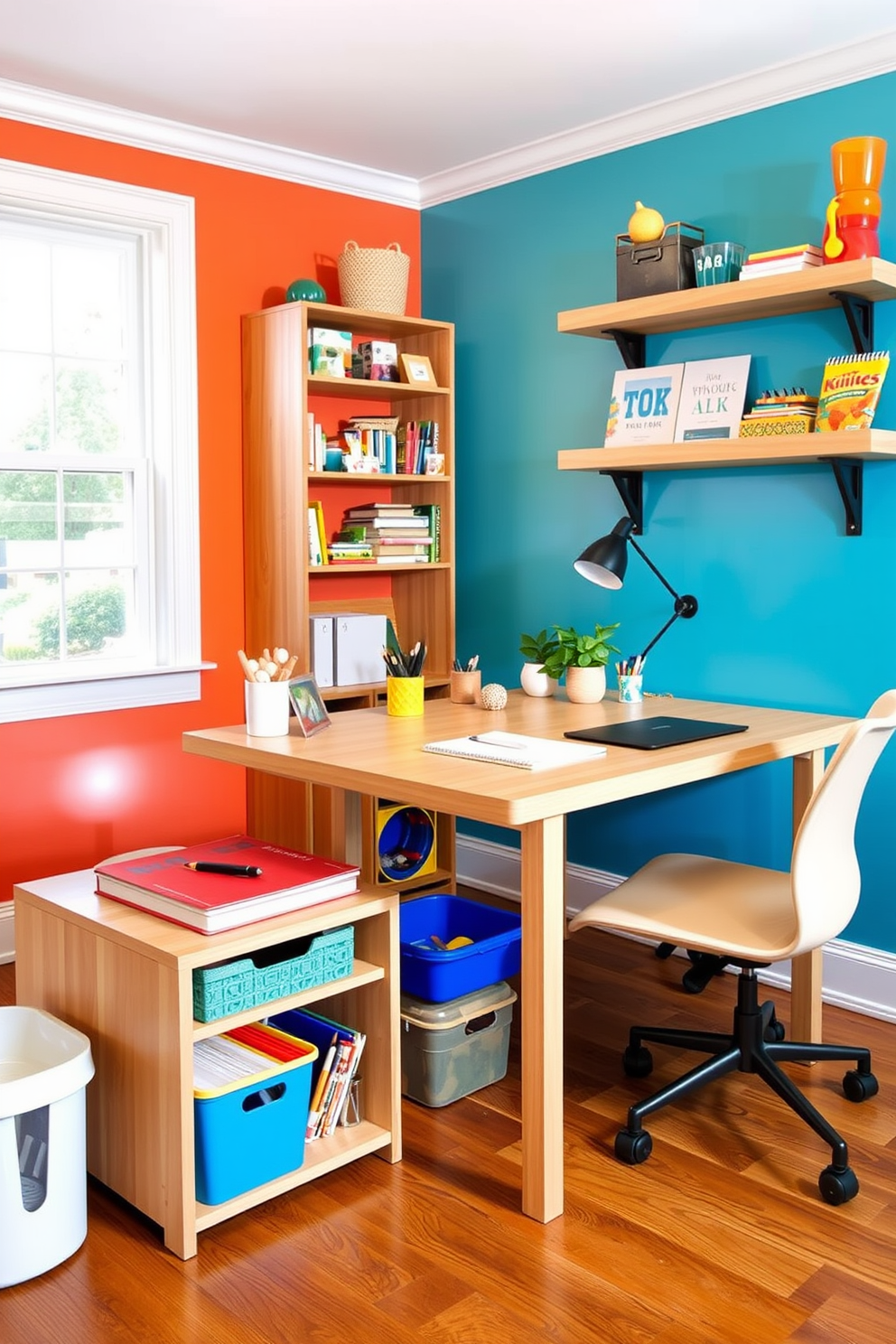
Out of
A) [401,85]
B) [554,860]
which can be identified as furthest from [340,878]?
[401,85]

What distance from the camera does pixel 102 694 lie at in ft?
12.0

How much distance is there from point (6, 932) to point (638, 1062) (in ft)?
6.27

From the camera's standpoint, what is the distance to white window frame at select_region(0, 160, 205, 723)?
3572 millimetres

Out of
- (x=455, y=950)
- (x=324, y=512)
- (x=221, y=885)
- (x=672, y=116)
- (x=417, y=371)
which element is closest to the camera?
(x=221, y=885)

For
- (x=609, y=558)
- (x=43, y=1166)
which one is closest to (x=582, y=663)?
(x=609, y=558)

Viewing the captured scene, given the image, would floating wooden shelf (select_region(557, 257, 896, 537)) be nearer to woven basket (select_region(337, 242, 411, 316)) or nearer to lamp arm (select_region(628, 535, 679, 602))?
lamp arm (select_region(628, 535, 679, 602))

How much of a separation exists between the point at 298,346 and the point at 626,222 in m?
1.09

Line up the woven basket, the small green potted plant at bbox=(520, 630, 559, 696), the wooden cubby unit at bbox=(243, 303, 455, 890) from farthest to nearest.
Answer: the woven basket, the wooden cubby unit at bbox=(243, 303, 455, 890), the small green potted plant at bbox=(520, 630, 559, 696)

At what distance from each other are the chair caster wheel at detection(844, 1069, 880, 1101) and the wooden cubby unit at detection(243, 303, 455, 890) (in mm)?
1497

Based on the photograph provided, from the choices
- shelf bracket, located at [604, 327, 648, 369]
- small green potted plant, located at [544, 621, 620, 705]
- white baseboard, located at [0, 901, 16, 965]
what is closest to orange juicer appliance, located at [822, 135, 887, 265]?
shelf bracket, located at [604, 327, 648, 369]

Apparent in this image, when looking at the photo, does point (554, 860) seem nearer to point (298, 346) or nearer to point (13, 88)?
point (298, 346)

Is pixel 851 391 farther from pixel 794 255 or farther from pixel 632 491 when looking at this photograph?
pixel 632 491

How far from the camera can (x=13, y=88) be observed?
334 centimetres

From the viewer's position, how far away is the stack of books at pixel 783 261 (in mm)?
2945
